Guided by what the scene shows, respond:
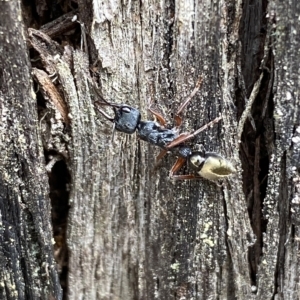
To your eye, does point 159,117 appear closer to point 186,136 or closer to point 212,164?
point 186,136

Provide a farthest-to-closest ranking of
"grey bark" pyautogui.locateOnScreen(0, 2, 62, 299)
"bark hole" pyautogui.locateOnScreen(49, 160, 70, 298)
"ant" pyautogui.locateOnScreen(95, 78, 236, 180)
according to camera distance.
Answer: "bark hole" pyautogui.locateOnScreen(49, 160, 70, 298), "ant" pyautogui.locateOnScreen(95, 78, 236, 180), "grey bark" pyautogui.locateOnScreen(0, 2, 62, 299)

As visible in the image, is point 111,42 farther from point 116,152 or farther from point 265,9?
point 265,9

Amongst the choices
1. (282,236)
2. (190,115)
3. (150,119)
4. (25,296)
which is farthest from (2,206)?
(282,236)

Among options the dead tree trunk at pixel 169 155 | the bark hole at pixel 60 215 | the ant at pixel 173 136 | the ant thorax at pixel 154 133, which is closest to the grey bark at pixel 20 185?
the dead tree trunk at pixel 169 155

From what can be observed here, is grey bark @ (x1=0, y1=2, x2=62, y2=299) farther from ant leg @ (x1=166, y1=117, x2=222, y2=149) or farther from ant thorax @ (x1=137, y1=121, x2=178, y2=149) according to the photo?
ant leg @ (x1=166, y1=117, x2=222, y2=149)

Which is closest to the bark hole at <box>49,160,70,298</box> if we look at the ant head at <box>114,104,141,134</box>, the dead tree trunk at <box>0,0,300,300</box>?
the dead tree trunk at <box>0,0,300,300</box>

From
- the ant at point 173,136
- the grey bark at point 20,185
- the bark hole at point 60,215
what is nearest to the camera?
the grey bark at point 20,185

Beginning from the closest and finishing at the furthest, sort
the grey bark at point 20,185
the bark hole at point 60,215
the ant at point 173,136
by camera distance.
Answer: the grey bark at point 20,185 → the ant at point 173,136 → the bark hole at point 60,215

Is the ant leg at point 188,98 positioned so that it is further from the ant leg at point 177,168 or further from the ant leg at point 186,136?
the ant leg at point 177,168
